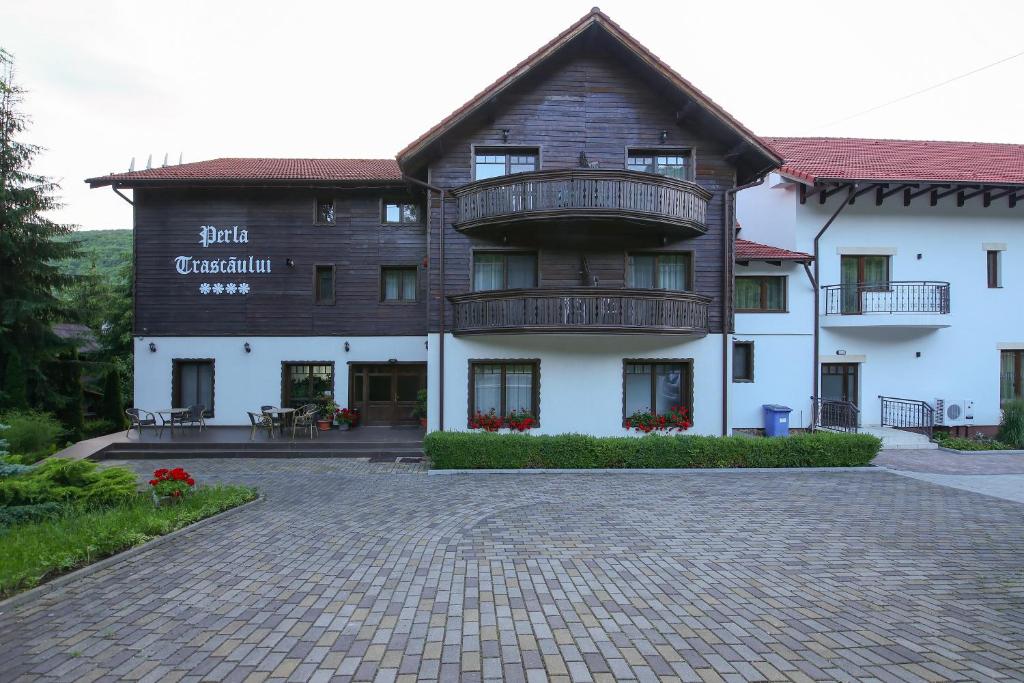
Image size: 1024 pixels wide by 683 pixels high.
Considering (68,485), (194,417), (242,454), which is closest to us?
(68,485)

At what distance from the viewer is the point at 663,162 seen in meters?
14.9

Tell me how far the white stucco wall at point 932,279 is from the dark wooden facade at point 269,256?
1401cm

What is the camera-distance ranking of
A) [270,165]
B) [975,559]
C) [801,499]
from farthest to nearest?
[270,165], [801,499], [975,559]

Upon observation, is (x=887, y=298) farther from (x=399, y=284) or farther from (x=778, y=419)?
(x=399, y=284)

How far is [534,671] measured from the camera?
3846 mm

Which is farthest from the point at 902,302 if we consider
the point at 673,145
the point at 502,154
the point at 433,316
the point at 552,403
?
the point at 433,316

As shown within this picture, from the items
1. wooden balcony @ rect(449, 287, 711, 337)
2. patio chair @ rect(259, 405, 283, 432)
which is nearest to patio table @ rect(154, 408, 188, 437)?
patio chair @ rect(259, 405, 283, 432)

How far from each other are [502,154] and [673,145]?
5.10 m

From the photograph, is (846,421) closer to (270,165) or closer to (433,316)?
(433,316)

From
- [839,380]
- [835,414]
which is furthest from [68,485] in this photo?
[839,380]

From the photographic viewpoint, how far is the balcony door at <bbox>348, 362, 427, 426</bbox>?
17359 mm

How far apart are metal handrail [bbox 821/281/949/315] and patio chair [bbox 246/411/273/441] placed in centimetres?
1832

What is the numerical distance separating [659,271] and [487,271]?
5207 millimetres

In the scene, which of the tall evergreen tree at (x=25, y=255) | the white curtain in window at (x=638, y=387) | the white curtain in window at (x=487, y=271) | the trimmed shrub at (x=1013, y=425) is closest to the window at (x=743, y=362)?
the white curtain in window at (x=638, y=387)
